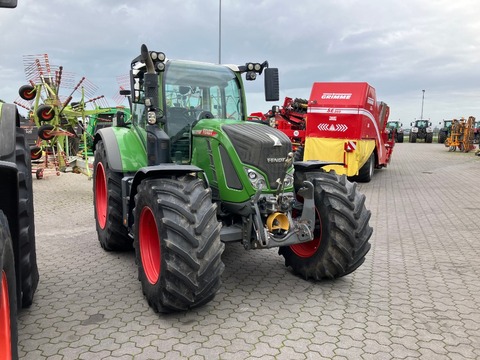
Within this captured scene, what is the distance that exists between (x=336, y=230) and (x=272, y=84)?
1803 millimetres

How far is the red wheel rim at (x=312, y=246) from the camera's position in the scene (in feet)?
13.8

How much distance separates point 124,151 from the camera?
5.18 meters

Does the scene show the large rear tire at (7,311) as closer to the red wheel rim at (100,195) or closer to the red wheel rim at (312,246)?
the red wheel rim at (312,246)

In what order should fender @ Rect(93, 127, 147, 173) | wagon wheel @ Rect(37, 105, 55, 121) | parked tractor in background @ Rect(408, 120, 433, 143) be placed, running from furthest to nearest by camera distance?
parked tractor in background @ Rect(408, 120, 433, 143) < wagon wheel @ Rect(37, 105, 55, 121) < fender @ Rect(93, 127, 147, 173)

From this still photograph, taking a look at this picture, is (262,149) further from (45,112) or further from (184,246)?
(45,112)

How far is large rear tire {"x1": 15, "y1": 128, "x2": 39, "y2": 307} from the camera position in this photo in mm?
3111

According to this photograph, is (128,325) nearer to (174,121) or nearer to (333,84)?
(174,121)

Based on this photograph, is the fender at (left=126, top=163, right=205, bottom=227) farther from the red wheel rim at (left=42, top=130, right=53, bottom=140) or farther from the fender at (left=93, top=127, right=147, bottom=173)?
the red wheel rim at (left=42, top=130, right=53, bottom=140)

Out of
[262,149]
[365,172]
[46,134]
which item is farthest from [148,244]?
[365,172]

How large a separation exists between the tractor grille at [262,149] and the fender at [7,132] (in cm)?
180

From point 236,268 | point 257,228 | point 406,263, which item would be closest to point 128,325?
point 257,228

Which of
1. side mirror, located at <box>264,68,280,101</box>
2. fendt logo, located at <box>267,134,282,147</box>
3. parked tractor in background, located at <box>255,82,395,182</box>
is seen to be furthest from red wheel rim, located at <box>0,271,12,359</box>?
parked tractor in background, located at <box>255,82,395,182</box>

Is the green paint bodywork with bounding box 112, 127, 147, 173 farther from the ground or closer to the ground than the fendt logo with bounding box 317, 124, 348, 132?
closer to the ground

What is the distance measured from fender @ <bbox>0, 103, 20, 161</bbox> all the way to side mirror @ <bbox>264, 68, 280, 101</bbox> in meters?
2.57
